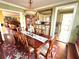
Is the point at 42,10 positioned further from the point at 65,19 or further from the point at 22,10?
the point at 65,19

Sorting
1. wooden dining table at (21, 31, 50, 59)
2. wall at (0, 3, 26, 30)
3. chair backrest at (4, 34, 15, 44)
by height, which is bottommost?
chair backrest at (4, 34, 15, 44)

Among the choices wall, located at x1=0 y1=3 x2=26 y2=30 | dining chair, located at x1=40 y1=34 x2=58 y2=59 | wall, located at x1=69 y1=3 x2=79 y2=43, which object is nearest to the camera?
dining chair, located at x1=40 y1=34 x2=58 y2=59

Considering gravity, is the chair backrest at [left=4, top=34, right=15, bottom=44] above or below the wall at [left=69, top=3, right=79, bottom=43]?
below

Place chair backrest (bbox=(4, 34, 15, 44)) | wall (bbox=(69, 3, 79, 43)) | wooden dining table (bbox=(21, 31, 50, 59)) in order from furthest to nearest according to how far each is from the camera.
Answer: chair backrest (bbox=(4, 34, 15, 44)), wall (bbox=(69, 3, 79, 43)), wooden dining table (bbox=(21, 31, 50, 59))

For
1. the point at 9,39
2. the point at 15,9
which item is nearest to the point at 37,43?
the point at 9,39

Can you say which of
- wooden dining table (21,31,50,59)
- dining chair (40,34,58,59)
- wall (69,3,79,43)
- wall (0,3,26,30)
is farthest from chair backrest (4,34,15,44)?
wall (69,3,79,43)

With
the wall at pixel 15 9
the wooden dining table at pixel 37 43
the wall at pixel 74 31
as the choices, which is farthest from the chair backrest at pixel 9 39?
the wall at pixel 74 31

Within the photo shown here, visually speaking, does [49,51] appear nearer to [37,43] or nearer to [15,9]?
[37,43]

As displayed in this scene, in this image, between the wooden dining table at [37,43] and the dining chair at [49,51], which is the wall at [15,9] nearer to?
the wooden dining table at [37,43]

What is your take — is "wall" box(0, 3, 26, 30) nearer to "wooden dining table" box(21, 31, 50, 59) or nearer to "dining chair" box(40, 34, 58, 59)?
"wooden dining table" box(21, 31, 50, 59)

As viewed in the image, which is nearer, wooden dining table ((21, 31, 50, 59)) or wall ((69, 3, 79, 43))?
wooden dining table ((21, 31, 50, 59))

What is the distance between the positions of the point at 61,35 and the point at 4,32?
12.4 ft

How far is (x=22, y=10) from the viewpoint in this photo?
15.8 feet

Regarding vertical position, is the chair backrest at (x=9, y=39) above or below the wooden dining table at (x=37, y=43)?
below
